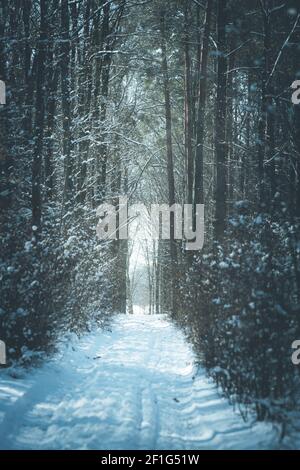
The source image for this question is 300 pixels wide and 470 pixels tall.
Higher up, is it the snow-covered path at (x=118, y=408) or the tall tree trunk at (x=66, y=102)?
the tall tree trunk at (x=66, y=102)

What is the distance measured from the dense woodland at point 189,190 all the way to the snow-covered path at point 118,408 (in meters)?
0.38

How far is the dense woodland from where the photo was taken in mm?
5383

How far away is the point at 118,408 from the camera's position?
507 centimetres

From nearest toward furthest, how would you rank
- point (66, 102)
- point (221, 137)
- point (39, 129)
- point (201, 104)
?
point (39, 129) < point (221, 137) < point (66, 102) < point (201, 104)

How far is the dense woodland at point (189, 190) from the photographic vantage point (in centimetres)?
538

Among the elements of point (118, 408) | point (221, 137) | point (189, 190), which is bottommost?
point (118, 408)

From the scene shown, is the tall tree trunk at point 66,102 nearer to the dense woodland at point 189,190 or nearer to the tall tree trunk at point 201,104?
the dense woodland at point 189,190

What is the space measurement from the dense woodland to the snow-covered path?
382 mm

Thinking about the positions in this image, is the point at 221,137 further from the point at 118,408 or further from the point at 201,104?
the point at 118,408

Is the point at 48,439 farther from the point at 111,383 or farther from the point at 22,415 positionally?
the point at 111,383

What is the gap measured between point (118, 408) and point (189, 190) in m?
10.1

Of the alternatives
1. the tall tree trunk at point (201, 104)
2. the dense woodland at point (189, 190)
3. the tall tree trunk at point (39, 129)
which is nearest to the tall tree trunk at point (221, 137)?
the dense woodland at point (189, 190)

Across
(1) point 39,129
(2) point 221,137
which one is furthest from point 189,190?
(1) point 39,129
